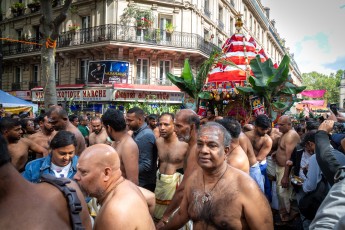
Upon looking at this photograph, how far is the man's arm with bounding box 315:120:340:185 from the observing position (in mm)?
2613

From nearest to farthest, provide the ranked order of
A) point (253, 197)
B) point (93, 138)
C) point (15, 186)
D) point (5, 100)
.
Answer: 1. point (15, 186)
2. point (253, 197)
3. point (93, 138)
4. point (5, 100)

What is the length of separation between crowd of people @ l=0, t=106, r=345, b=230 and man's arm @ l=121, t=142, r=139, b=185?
1 cm

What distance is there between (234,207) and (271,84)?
7892mm

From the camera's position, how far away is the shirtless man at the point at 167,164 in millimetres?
4688

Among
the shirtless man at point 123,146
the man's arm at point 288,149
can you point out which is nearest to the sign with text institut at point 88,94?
the man's arm at point 288,149

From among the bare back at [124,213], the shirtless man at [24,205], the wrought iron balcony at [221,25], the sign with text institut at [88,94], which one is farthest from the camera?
the wrought iron balcony at [221,25]

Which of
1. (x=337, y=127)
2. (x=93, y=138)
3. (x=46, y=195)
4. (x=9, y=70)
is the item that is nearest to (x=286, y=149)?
(x=337, y=127)

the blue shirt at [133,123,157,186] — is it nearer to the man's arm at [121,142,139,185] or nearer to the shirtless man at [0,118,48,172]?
the man's arm at [121,142,139,185]

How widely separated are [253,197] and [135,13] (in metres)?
21.0

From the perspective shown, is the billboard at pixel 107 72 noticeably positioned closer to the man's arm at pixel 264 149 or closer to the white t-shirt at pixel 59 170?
the man's arm at pixel 264 149

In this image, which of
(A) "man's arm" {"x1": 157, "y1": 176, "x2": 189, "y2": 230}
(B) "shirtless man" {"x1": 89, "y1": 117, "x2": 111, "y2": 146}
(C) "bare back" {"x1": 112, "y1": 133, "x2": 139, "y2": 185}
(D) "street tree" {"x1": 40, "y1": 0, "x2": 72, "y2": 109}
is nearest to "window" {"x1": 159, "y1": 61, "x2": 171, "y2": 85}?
(D) "street tree" {"x1": 40, "y1": 0, "x2": 72, "y2": 109}

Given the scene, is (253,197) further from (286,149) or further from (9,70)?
(9,70)

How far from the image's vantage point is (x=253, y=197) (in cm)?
258

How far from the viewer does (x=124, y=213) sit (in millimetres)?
2174
